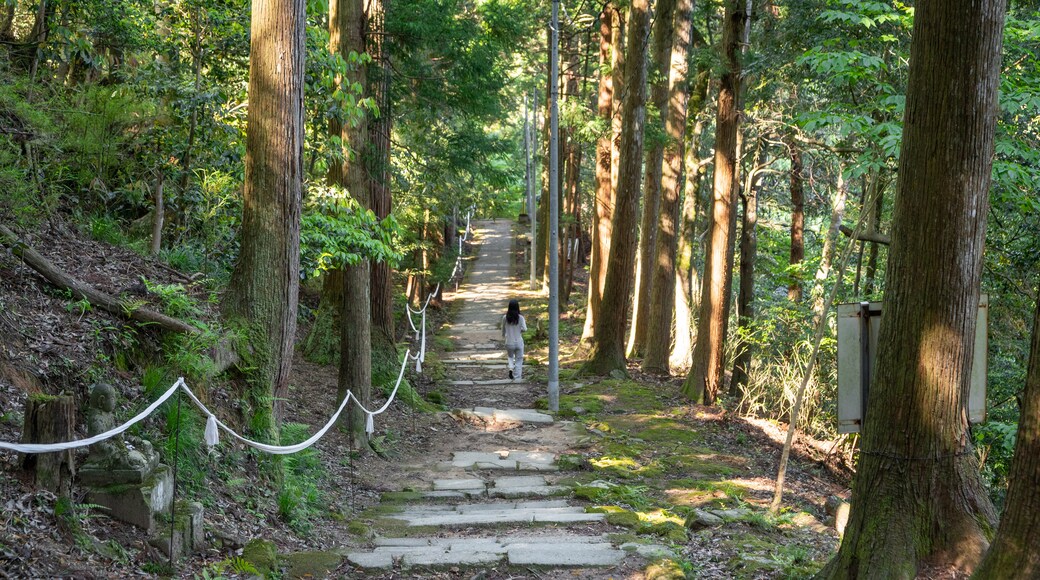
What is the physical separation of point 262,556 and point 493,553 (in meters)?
1.86

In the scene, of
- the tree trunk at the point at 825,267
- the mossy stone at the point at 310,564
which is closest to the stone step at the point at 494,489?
the mossy stone at the point at 310,564

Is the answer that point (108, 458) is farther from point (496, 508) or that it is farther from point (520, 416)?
point (520, 416)

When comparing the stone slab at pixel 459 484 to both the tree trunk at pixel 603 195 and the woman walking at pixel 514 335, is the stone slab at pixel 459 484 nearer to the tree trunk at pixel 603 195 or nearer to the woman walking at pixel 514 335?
the woman walking at pixel 514 335

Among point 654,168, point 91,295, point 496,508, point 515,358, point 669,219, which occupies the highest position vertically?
point 654,168

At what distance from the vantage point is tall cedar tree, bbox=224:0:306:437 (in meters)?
8.35

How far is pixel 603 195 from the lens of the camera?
80.3 feet

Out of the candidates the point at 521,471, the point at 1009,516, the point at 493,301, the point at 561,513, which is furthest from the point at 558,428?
the point at 493,301

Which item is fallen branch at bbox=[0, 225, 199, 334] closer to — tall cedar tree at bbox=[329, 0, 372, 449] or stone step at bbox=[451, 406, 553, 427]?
tall cedar tree at bbox=[329, 0, 372, 449]

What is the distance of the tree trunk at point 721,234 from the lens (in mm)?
14883

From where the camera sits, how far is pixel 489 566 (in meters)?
6.86

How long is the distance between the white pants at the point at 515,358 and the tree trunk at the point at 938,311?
14.2 m

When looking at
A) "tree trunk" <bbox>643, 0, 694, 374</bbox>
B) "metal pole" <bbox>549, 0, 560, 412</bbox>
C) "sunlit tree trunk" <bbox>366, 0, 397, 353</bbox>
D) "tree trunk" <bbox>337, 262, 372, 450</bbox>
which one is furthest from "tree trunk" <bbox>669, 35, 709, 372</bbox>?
"tree trunk" <bbox>337, 262, 372, 450</bbox>

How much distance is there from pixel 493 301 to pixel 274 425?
26.9 m

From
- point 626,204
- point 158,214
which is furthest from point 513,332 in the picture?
point 158,214
